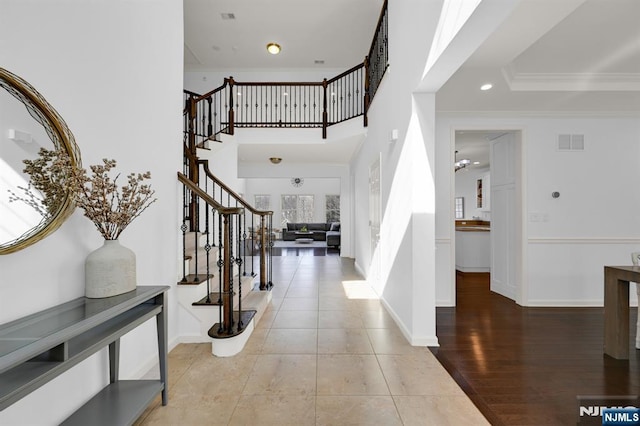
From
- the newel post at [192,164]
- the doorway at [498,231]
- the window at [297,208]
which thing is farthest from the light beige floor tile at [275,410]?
the window at [297,208]

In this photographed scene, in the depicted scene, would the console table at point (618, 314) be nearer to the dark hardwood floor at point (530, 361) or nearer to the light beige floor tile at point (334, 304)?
the dark hardwood floor at point (530, 361)

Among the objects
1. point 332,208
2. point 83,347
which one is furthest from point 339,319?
point 332,208

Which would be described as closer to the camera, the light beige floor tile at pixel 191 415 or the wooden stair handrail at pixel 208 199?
the light beige floor tile at pixel 191 415

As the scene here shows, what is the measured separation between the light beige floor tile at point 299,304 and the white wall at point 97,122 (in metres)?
1.50

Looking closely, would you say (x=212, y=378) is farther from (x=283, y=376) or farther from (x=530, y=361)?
(x=530, y=361)

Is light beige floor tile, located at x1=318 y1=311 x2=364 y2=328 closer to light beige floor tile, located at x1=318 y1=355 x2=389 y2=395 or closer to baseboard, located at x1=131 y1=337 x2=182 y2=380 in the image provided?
light beige floor tile, located at x1=318 y1=355 x2=389 y2=395

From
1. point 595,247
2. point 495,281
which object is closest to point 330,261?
point 495,281

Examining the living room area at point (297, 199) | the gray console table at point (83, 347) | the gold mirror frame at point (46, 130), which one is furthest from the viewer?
the living room area at point (297, 199)

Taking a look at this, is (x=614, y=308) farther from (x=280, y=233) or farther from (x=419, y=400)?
(x=280, y=233)

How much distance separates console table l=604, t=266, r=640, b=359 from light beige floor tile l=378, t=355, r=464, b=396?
1603 millimetres

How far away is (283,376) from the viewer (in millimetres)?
2275

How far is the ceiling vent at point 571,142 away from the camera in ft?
13.3

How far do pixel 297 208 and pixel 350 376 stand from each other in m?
12.7

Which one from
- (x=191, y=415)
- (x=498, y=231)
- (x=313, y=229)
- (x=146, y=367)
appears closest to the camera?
(x=191, y=415)
